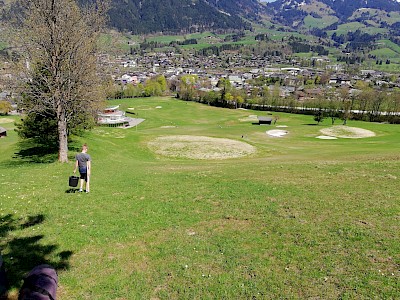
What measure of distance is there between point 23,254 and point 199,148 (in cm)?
3784

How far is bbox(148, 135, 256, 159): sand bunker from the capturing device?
4350 centimetres

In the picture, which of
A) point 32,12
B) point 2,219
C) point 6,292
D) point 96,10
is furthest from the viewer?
point 96,10

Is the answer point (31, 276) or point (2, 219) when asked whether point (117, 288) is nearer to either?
point (31, 276)

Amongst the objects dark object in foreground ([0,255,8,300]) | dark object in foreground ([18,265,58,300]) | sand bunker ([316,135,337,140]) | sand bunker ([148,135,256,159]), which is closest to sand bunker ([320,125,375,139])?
sand bunker ([316,135,337,140])

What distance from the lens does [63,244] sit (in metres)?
10.6

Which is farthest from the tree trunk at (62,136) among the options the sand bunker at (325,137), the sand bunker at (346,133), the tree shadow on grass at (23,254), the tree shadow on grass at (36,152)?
the sand bunker at (346,133)

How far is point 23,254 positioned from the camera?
986 centimetres

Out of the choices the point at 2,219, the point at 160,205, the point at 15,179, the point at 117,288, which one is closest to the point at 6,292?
the point at 117,288

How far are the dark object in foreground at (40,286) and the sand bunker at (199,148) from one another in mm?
36478

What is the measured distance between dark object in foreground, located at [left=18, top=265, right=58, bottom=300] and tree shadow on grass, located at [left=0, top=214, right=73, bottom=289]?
3030 mm

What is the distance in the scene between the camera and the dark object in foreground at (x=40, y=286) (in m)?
5.39

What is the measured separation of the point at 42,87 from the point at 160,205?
1925cm

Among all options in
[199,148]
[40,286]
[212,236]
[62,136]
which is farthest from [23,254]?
[199,148]

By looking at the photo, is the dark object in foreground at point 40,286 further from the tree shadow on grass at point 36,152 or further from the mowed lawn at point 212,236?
the tree shadow on grass at point 36,152
